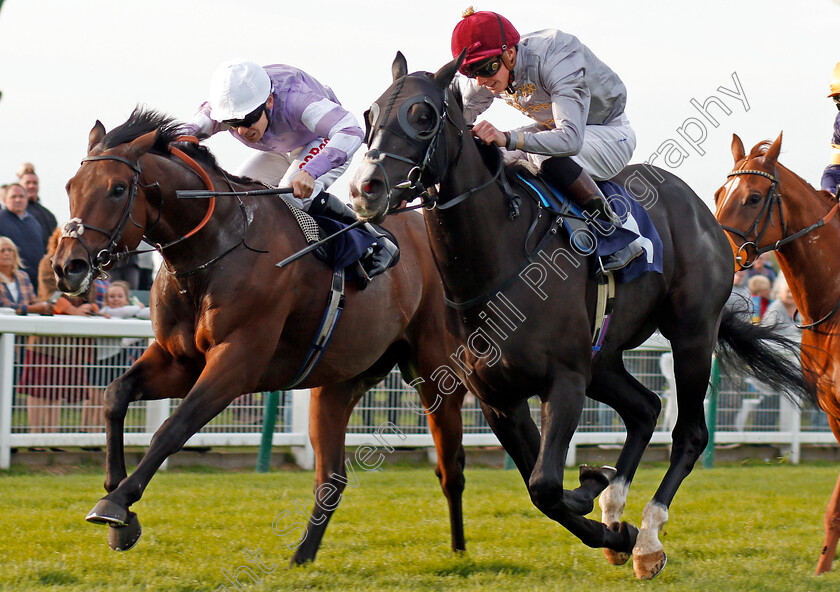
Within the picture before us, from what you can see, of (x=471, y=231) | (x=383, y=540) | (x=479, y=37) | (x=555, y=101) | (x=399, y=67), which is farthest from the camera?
(x=383, y=540)

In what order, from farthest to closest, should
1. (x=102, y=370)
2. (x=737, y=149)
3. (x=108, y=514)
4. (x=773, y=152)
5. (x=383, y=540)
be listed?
1. (x=102, y=370)
2. (x=737, y=149)
3. (x=773, y=152)
4. (x=383, y=540)
5. (x=108, y=514)

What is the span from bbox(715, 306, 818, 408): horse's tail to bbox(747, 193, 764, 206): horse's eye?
22.5 inches

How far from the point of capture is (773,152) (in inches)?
220

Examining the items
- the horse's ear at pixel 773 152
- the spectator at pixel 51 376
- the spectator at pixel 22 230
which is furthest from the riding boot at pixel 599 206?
the spectator at pixel 22 230

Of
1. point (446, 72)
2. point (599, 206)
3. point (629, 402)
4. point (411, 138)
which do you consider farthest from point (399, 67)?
point (629, 402)

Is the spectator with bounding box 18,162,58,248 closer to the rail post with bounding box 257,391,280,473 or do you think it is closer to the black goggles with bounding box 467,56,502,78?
the rail post with bounding box 257,391,280,473

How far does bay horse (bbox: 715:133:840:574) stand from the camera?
5.33 meters

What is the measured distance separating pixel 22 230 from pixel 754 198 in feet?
17.1

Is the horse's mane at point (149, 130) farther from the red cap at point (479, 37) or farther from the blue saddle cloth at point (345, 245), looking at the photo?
the red cap at point (479, 37)

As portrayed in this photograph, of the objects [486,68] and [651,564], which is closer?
[486,68]

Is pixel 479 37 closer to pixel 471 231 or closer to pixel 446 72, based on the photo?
pixel 446 72

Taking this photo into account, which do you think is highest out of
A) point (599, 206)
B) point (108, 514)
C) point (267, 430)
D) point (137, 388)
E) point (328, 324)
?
point (599, 206)

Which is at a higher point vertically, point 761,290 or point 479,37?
point 479,37

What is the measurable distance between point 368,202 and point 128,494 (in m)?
1.37
